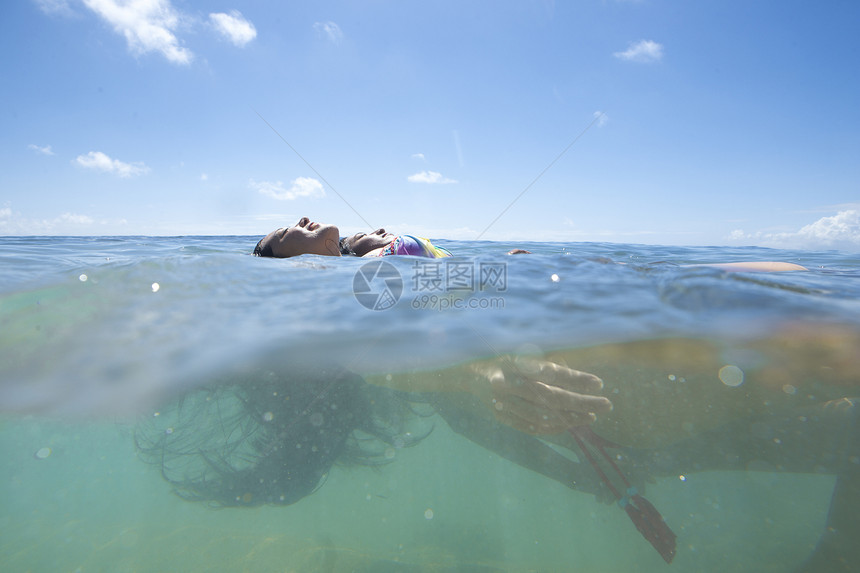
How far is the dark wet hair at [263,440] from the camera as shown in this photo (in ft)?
17.8

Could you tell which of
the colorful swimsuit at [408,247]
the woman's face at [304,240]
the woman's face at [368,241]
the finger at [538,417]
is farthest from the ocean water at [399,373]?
the woman's face at [368,241]

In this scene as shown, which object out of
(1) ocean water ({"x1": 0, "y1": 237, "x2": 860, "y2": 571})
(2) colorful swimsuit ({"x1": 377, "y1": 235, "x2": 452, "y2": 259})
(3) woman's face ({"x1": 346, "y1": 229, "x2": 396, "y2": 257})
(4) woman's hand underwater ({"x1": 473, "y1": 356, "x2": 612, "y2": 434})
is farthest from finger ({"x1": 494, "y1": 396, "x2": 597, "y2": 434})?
(3) woman's face ({"x1": 346, "y1": 229, "x2": 396, "y2": 257})

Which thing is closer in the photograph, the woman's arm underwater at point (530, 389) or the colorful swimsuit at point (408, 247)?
the woman's arm underwater at point (530, 389)

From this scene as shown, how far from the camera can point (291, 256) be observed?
7.70m

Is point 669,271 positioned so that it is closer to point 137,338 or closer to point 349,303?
point 349,303

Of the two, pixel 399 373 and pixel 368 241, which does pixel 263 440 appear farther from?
pixel 368 241

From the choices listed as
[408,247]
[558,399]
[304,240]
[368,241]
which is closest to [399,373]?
[558,399]

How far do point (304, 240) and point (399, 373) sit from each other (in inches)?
156

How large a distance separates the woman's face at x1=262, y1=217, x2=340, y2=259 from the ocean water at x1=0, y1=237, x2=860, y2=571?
1427 millimetres

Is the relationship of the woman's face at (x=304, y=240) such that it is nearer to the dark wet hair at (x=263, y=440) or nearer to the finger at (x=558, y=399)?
the dark wet hair at (x=263, y=440)

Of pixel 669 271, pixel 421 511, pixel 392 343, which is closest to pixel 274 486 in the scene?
pixel 421 511

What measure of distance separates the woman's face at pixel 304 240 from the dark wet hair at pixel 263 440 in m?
3.28

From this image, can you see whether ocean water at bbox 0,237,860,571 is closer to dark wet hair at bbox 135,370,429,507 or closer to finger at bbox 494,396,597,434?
dark wet hair at bbox 135,370,429,507

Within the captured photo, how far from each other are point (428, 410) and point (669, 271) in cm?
486
